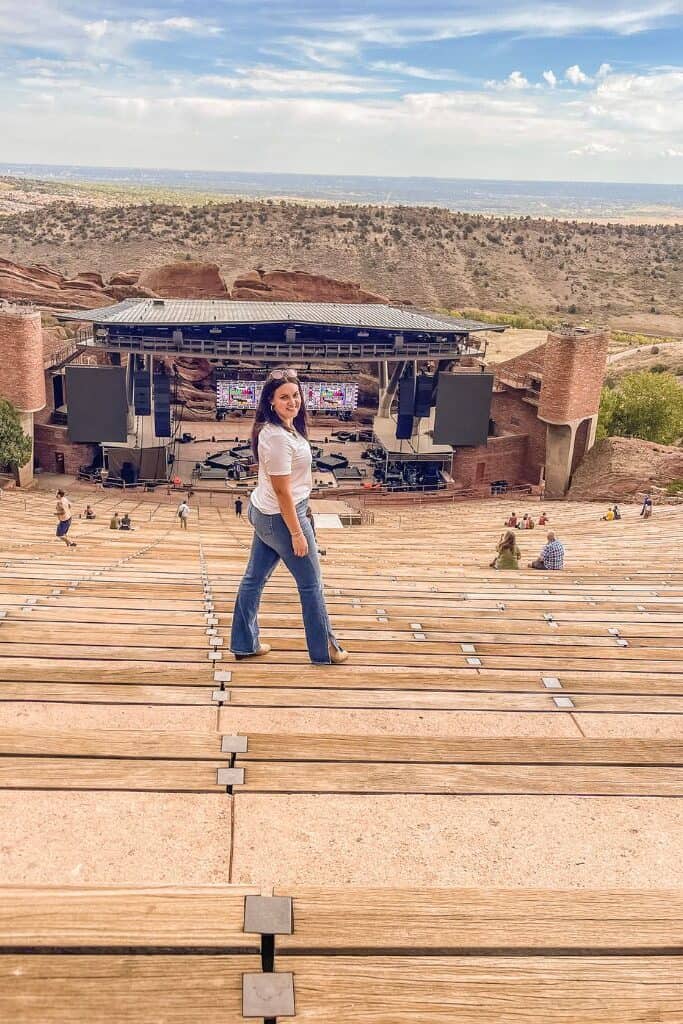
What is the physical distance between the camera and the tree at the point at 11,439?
114 feet

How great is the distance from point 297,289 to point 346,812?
59.5 m

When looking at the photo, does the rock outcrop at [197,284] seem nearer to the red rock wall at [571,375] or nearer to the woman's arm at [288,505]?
the red rock wall at [571,375]

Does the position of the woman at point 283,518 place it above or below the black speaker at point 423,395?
above

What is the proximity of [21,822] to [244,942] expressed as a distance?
55.0 inches

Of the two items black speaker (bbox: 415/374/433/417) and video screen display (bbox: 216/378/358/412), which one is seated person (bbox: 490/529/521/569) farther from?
black speaker (bbox: 415/374/433/417)

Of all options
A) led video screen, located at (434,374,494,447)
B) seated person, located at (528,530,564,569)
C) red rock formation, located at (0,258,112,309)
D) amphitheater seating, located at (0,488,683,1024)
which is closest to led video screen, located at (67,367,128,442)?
led video screen, located at (434,374,494,447)

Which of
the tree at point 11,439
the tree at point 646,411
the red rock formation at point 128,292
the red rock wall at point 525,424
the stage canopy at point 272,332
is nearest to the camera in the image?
the tree at point 11,439

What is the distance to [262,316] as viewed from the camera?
131 feet

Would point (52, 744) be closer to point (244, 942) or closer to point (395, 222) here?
point (244, 942)

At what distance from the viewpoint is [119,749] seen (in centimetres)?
391

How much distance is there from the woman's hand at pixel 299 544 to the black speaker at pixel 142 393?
36987 mm

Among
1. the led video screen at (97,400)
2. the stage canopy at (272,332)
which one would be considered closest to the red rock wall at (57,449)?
the led video screen at (97,400)

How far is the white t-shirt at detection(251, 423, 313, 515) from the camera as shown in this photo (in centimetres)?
519

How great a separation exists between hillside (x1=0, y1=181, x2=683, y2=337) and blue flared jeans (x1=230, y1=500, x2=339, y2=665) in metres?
75.6
